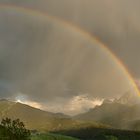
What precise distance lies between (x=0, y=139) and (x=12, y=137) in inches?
117

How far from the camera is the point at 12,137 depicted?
265 feet

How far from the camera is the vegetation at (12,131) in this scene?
80.8 m

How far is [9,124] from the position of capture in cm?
8419

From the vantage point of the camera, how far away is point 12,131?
Answer: 8200 centimetres

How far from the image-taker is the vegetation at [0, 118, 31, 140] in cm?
8081

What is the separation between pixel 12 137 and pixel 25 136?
3.94 m

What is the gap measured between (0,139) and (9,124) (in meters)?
5.46

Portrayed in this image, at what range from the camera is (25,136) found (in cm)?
8350

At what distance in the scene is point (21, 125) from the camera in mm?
84188

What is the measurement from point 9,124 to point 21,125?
312 centimetres

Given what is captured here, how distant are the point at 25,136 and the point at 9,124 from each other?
5.22 m

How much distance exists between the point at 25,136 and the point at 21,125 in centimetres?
302
